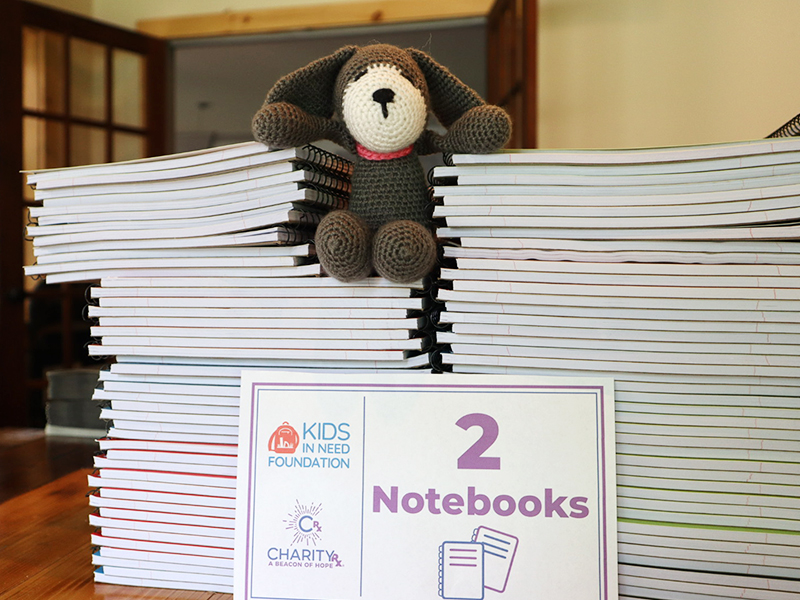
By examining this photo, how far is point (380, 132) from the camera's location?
2.06 feet

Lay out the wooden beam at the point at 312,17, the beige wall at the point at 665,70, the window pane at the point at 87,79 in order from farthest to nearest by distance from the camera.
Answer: the wooden beam at the point at 312,17 < the window pane at the point at 87,79 < the beige wall at the point at 665,70

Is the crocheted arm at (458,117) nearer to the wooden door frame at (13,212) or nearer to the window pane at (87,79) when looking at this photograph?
the wooden door frame at (13,212)

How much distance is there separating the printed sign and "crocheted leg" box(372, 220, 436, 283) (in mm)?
105

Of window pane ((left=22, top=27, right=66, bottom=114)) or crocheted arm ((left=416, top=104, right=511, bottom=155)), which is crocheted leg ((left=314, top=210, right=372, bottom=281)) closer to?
crocheted arm ((left=416, top=104, right=511, bottom=155))

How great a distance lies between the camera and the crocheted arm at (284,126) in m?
0.61

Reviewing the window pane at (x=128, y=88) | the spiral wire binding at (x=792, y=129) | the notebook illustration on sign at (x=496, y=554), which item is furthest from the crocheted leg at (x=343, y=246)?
the window pane at (x=128, y=88)

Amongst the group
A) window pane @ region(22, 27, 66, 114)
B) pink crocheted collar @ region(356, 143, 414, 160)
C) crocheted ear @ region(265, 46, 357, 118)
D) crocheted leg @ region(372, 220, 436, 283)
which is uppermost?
window pane @ region(22, 27, 66, 114)

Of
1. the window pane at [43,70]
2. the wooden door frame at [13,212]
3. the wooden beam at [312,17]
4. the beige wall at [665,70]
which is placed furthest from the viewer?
the wooden beam at [312,17]

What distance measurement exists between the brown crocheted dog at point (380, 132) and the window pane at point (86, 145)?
2528mm

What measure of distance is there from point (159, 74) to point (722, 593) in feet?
10.7

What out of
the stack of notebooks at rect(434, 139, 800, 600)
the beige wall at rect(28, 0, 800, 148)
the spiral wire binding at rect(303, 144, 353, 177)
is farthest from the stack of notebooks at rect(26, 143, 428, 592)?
the beige wall at rect(28, 0, 800, 148)

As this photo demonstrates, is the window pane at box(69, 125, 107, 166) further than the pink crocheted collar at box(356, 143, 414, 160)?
Yes

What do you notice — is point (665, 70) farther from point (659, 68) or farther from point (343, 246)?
point (343, 246)

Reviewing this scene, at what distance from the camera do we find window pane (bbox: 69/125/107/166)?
2769 millimetres
